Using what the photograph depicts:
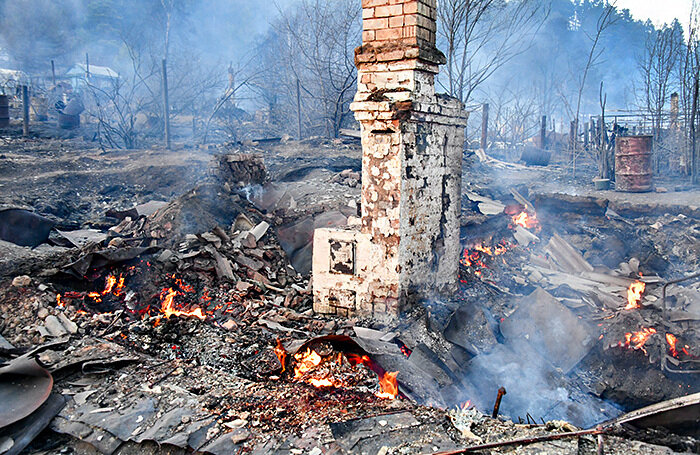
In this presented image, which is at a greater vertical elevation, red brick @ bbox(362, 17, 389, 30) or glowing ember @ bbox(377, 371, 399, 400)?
red brick @ bbox(362, 17, 389, 30)

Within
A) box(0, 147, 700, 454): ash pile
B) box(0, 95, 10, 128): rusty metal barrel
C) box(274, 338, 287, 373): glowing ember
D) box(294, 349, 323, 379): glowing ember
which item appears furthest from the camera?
box(0, 95, 10, 128): rusty metal barrel

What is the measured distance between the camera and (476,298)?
652cm

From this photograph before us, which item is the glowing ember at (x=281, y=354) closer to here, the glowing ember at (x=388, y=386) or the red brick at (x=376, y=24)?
the glowing ember at (x=388, y=386)

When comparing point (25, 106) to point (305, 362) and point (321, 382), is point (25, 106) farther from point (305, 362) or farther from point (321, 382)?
point (321, 382)

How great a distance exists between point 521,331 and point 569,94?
3873cm

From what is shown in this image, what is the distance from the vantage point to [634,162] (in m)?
13.6

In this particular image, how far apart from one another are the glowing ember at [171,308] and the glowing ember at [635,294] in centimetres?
594

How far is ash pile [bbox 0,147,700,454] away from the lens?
11.5 feet

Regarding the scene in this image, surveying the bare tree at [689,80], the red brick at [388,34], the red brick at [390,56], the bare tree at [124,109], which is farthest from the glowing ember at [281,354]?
the bare tree at [689,80]

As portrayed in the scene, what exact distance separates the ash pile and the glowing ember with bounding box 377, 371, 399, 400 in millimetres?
14

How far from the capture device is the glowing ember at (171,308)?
5784 mm

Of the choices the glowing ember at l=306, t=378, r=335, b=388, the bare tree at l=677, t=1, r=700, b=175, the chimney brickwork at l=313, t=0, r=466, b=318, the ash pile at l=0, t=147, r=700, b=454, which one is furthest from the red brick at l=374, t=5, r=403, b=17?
the bare tree at l=677, t=1, r=700, b=175

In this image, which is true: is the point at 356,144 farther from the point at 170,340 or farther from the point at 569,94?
the point at 569,94

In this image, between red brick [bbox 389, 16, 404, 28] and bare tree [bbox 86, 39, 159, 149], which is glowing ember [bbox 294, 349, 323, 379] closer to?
red brick [bbox 389, 16, 404, 28]
